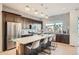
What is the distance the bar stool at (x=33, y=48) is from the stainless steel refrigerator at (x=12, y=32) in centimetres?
36

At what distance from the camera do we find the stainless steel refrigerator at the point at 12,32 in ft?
7.89

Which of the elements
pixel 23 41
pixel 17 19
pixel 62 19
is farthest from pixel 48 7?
pixel 23 41

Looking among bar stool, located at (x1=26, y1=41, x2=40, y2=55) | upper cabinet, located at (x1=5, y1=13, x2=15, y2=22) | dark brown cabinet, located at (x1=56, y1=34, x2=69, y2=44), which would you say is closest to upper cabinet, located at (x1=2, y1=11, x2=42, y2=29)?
upper cabinet, located at (x1=5, y1=13, x2=15, y2=22)

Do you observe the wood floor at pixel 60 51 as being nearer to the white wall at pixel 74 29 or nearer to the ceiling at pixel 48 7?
the white wall at pixel 74 29

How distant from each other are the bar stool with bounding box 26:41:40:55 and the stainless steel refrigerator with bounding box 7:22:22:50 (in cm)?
36

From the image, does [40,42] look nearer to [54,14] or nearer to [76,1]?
[54,14]

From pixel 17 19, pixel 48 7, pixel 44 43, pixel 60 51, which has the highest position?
pixel 48 7

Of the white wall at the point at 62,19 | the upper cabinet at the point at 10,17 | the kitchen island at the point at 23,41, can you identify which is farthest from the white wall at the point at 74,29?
the upper cabinet at the point at 10,17

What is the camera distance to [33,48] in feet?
8.26

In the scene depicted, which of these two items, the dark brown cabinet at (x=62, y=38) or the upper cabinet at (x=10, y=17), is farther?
the dark brown cabinet at (x=62, y=38)

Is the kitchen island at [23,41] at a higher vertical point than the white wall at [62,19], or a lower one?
lower

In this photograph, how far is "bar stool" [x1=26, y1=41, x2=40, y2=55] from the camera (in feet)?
8.02

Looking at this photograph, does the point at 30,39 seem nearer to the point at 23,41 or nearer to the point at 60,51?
the point at 23,41

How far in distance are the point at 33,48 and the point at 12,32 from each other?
2.16 feet
